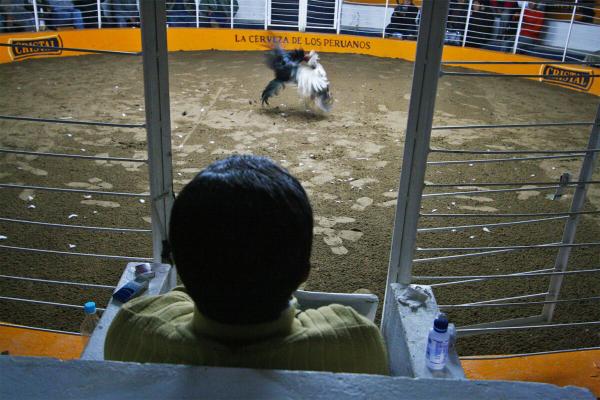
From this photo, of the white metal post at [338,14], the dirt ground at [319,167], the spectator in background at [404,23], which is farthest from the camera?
the white metal post at [338,14]

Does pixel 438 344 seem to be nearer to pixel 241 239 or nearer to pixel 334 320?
pixel 334 320

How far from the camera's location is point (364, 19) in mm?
9391

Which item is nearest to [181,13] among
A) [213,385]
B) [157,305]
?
[157,305]

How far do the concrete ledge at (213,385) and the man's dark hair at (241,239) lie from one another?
0.14 m

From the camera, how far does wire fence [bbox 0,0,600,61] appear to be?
7508 millimetres

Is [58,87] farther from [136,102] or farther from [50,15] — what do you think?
[50,15]

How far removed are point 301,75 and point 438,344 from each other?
4.28 meters

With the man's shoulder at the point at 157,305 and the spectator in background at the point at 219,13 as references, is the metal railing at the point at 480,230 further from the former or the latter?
the spectator in background at the point at 219,13

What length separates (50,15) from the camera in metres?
7.94

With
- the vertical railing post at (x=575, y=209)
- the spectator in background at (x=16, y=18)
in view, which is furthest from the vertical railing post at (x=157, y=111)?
the spectator in background at (x=16, y=18)

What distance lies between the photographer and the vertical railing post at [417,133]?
56.1 inches

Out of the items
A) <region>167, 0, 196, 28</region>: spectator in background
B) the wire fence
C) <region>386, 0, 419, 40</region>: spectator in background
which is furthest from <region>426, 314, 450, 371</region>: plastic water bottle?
<region>167, 0, 196, 28</region>: spectator in background

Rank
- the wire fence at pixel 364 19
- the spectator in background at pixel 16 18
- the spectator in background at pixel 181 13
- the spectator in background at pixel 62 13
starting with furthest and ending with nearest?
the spectator in background at pixel 181 13 → the spectator in background at pixel 62 13 → the wire fence at pixel 364 19 → the spectator in background at pixel 16 18

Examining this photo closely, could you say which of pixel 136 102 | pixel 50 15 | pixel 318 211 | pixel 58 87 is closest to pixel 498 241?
pixel 318 211
